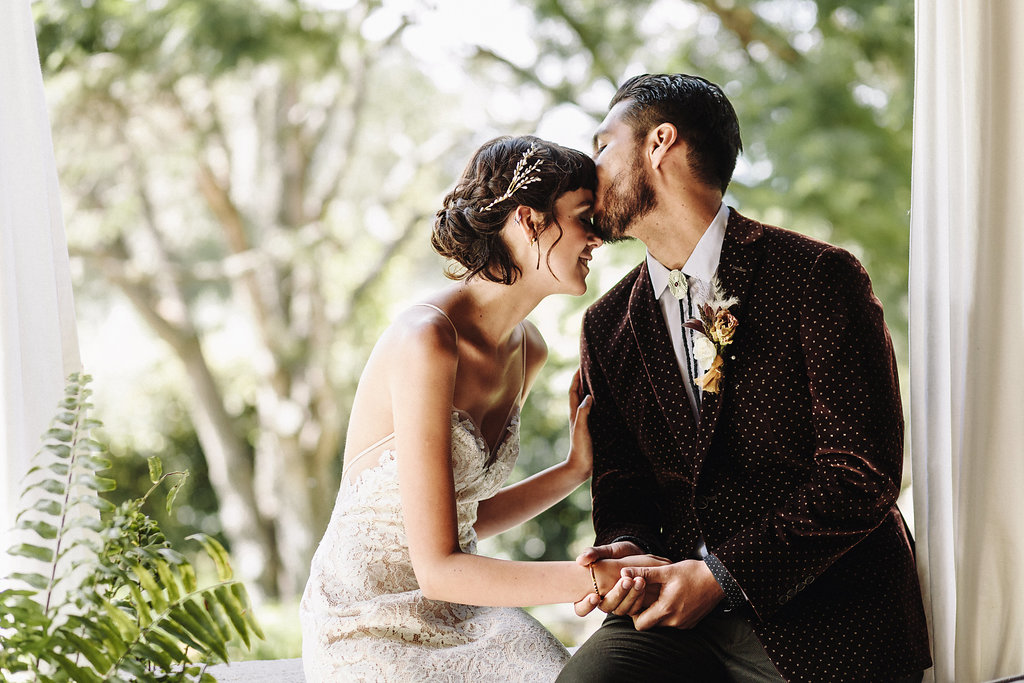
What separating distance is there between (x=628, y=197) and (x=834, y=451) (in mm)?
710

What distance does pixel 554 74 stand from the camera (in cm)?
558

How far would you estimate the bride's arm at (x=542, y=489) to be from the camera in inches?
88.7

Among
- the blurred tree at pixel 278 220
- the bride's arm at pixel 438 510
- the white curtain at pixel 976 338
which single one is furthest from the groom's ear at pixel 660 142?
the blurred tree at pixel 278 220

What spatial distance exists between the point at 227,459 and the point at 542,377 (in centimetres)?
260

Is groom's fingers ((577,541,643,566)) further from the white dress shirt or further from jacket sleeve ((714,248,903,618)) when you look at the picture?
the white dress shirt

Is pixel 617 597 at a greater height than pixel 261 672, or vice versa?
pixel 617 597

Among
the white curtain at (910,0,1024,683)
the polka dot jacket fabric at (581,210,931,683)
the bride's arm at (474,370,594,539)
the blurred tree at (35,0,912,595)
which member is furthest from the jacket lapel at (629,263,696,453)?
the blurred tree at (35,0,912,595)

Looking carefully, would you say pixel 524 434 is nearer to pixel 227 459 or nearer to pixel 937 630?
pixel 227 459

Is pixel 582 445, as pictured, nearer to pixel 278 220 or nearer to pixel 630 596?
pixel 630 596

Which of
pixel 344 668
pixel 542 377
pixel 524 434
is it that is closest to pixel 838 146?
pixel 542 377

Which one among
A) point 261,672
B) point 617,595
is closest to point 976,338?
point 617,595

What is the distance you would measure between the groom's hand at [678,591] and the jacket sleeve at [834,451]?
0.06 meters

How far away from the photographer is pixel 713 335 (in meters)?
1.94

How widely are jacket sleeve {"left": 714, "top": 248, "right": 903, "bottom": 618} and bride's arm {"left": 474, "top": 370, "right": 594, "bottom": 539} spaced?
47 cm
